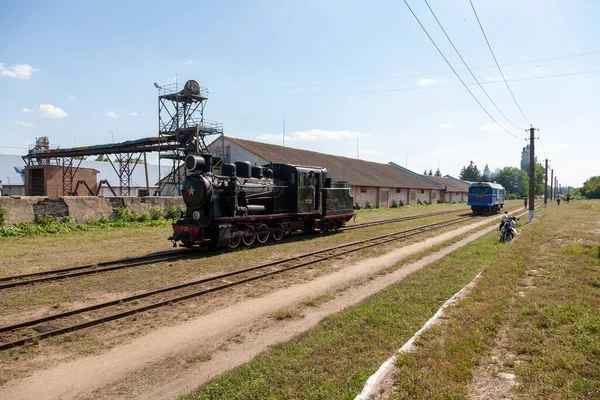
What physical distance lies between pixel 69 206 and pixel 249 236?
31.5 feet

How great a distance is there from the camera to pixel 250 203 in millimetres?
15352

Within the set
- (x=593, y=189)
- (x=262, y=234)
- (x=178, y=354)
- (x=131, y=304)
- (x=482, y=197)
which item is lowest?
(x=178, y=354)

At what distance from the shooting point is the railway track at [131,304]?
6.27 metres

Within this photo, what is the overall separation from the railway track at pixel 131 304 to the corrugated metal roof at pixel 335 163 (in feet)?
67.1

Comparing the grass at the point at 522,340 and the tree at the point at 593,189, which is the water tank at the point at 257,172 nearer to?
the grass at the point at 522,340

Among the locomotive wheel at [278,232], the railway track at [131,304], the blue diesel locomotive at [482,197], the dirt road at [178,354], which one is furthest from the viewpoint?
the blue diesel locomotive at [482,197]

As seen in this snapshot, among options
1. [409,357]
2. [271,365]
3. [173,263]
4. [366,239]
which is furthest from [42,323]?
[366,239]

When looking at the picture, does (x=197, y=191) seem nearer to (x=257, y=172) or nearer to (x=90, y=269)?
(x=257, y=172)

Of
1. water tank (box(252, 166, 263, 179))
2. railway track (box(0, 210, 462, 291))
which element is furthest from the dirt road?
water tank (box(252, 166, 263, 179))

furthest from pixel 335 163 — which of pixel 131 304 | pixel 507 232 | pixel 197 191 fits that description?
pixel 131 304

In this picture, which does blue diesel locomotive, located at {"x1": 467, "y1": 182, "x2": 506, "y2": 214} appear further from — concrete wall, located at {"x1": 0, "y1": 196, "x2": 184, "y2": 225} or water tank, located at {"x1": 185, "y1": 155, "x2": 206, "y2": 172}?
water tank, located at {"x1": 185, "y1": 155, "x2": 206, "y2": 172}

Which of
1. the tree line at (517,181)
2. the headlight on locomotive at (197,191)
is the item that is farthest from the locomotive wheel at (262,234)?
the tree line at (517,181)

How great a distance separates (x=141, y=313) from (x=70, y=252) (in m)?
7.69

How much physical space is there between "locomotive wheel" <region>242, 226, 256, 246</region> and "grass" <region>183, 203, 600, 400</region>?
699 centimetres
